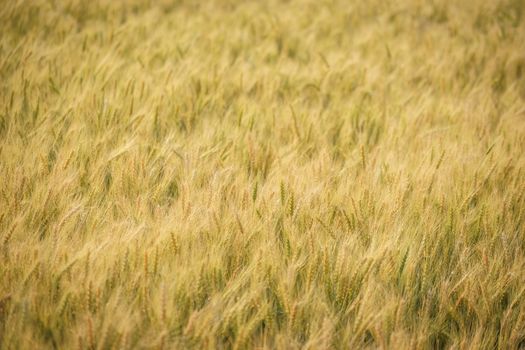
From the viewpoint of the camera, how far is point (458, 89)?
221 cm

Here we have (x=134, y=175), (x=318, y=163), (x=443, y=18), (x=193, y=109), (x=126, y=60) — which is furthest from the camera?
(x=443, y=18)

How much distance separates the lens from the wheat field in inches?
35.6

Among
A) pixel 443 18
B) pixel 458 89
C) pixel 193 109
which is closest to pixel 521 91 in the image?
pixel 458 89

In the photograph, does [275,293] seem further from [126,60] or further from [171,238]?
[126,60]

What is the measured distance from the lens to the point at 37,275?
36.4 inches

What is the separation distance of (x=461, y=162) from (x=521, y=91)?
3.78 feet

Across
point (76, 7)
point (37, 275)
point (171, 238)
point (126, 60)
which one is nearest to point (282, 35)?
Result: point (126, 60)

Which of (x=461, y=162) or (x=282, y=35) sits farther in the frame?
(x=282, y=35)

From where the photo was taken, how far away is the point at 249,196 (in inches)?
48.2

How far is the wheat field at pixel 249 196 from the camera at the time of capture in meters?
0.90

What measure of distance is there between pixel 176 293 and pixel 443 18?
361 centimetres

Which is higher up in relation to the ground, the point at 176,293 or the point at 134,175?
the point at 134,175

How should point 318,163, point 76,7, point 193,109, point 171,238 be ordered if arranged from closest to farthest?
point 171,238, point 318,163, point 193,109, point 76,7

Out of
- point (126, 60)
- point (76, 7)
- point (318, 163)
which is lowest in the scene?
point (318, 163)
